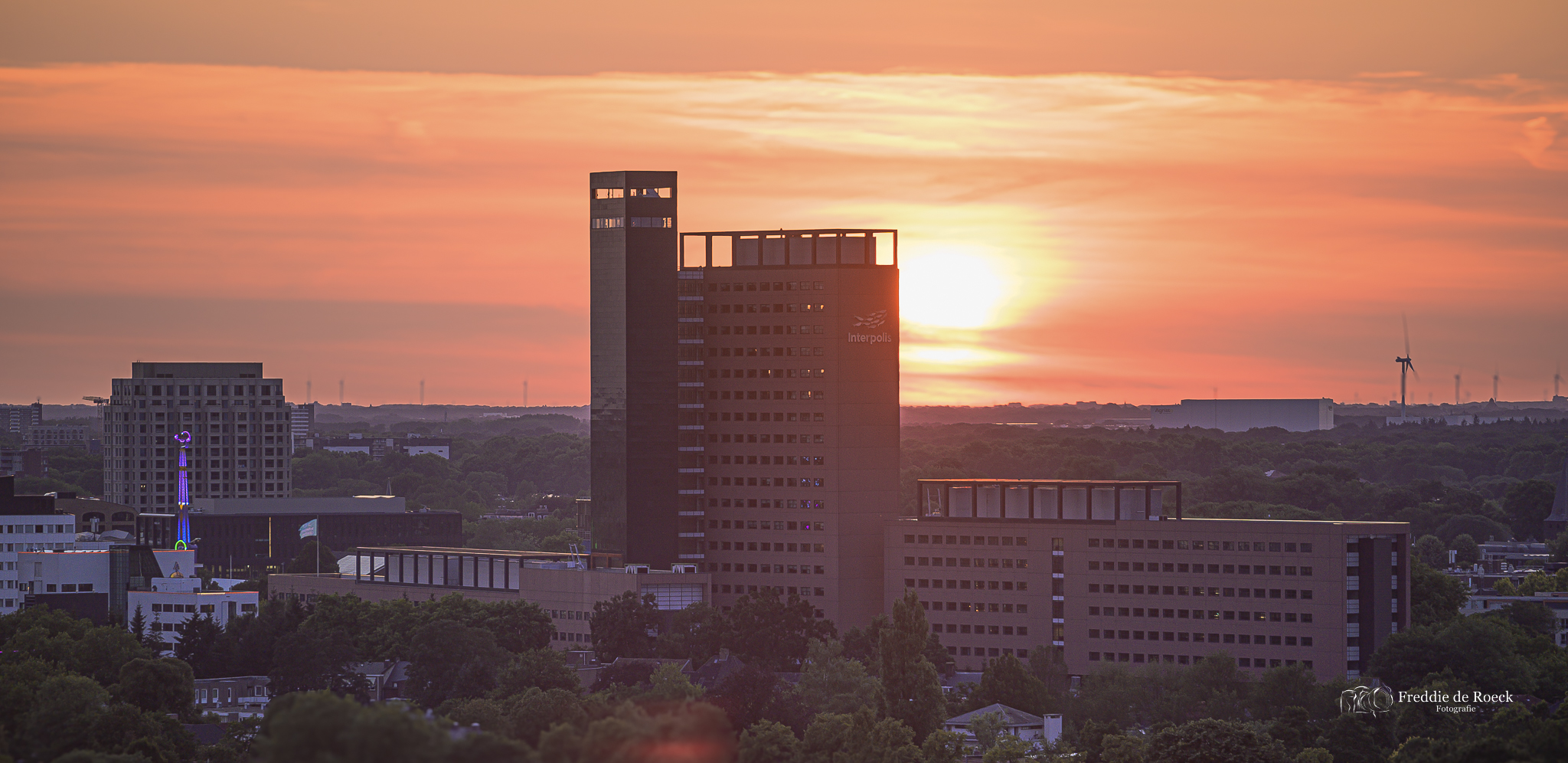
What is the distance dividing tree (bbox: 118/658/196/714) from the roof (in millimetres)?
63154

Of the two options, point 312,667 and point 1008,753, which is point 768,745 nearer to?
point 1008,753

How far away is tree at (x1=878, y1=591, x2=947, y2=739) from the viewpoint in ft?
557

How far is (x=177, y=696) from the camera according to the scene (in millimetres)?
172625

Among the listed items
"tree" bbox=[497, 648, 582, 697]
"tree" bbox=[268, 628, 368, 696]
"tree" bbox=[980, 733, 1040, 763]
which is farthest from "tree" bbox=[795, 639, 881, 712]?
"tree" bbox=[268, 628, 368, 696]

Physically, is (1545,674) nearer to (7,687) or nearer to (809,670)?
(809,670)

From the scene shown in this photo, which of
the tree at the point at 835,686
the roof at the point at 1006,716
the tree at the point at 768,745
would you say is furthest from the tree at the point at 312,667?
the roof at the point at 1006,716

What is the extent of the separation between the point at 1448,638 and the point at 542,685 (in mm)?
82457

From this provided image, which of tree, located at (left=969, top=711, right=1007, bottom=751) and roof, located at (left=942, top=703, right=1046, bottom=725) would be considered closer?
tree, located at (left=969, top=711, right=1007, bottom=751)

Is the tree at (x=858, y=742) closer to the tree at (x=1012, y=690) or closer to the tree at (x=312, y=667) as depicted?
the tree at (x=1012, y=690)

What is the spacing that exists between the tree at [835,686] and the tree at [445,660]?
90.9ft

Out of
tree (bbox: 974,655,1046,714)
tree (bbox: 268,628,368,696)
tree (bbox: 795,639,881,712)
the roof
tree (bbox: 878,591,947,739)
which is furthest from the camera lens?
tree (bbox: 268,628,368,696)

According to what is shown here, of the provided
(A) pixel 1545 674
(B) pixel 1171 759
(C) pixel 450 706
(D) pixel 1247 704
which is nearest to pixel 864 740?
(B) pixel 1171 759

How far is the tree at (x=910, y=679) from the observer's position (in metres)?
170

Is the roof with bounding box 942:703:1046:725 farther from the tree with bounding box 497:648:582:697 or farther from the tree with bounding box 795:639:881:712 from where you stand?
the tree with bounding box 497:648:582:697
